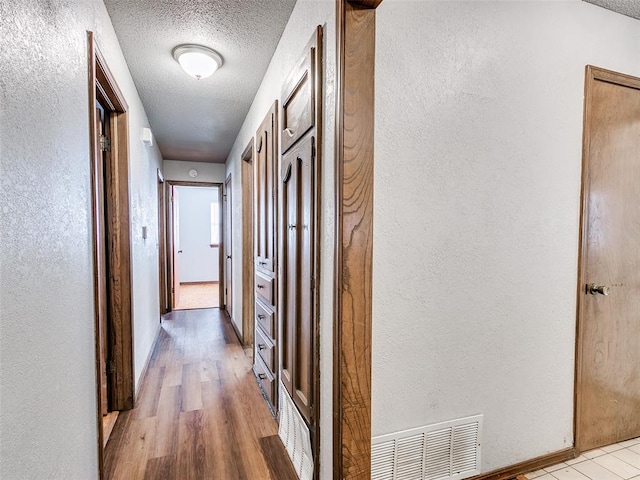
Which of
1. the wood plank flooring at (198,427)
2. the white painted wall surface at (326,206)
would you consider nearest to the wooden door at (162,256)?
the wood plank flooring at (198,427)

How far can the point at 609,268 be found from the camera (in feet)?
5.75

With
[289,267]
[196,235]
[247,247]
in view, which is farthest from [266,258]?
[196,235]

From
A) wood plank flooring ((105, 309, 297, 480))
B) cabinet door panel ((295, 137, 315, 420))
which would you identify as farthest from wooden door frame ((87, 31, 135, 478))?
cabinet door panel ((295, 137, 315, 420))

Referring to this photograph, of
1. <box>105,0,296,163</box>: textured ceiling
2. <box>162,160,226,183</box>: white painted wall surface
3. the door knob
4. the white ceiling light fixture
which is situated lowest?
the door knob

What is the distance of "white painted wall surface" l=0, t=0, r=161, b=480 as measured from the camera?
760 millimetres

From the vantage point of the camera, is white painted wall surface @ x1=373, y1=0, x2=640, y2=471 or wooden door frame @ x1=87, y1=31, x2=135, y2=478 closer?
white painted wall surface @ x1=373, y1=0, x2=640, y2=471

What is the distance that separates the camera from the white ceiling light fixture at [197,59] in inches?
81.8

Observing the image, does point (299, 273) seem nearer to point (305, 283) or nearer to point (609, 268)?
point (305, 283)

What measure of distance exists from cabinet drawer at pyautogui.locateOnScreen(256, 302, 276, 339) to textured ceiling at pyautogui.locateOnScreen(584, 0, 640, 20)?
2423 millimetres

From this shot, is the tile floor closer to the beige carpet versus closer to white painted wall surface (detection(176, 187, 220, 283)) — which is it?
the beige carpet

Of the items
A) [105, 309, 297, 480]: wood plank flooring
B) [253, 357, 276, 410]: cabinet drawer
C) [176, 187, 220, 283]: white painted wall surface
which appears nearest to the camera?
[105, 309, 297, 480]: wood plank flooring

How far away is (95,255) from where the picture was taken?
4.66ft

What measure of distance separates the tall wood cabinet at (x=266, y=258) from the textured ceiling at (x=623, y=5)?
1753 mm

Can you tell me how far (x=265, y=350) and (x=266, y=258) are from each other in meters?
0.68
